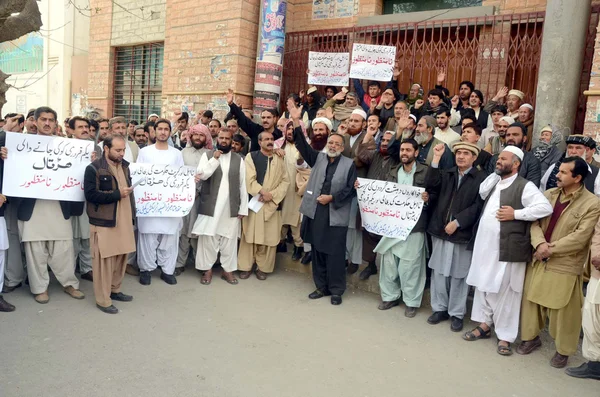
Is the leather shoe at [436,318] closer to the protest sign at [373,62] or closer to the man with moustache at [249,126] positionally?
the man with moustache at [249,126]

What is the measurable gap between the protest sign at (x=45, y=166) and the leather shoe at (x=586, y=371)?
15.7 ft

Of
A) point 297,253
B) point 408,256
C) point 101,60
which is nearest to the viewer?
point 408,256

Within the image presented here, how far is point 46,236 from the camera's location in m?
4.90

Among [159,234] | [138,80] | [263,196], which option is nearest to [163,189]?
[159,234]

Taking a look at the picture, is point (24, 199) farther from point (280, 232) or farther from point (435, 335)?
point (435, 335)

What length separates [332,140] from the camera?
534 cm

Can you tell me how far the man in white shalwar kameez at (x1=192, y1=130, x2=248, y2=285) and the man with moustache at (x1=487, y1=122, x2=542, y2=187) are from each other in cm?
280

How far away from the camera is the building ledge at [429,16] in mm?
7832

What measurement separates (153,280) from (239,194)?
4.69 ft

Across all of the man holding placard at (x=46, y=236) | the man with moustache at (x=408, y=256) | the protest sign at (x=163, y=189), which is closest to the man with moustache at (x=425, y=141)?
the man with moustache at (x=408, y=256)

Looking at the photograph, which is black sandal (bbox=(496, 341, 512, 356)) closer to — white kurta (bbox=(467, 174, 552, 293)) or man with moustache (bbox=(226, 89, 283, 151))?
white kurta (bbox=(467, 174, 552, 293))

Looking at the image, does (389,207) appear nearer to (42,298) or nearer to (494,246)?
(494,246)

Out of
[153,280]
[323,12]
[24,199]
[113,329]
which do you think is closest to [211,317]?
[113,329]

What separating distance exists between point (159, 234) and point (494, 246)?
3680 mm
